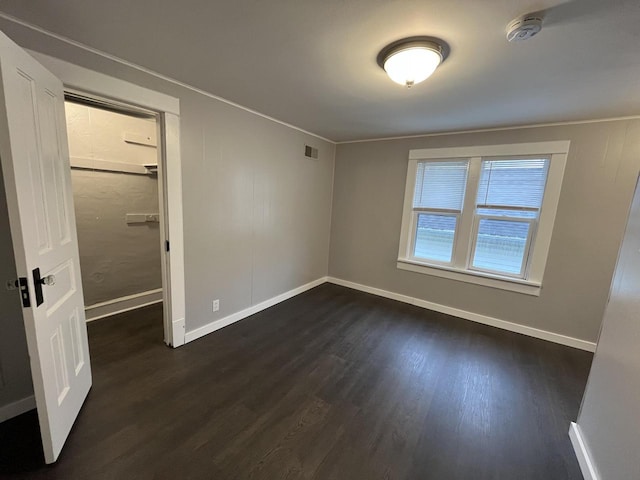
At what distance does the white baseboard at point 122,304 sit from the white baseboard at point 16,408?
1313mm

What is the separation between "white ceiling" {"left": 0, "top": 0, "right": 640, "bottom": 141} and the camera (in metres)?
1.25

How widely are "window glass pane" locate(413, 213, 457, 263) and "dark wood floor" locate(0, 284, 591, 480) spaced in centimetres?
110

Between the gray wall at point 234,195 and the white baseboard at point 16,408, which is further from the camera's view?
the gray wall at point 234,195

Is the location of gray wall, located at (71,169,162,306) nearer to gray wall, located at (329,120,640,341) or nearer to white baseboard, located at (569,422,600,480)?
gray wall, located at (329,120,640,341)

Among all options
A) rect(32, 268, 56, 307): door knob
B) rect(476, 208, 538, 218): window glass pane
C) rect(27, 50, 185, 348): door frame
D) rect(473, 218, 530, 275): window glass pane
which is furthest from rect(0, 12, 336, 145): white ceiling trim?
rect(473, 218, 530, 275): window glass pane

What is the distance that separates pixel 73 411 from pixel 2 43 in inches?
76.8

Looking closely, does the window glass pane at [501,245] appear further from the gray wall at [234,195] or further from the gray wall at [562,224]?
the gray wall at [234,195]

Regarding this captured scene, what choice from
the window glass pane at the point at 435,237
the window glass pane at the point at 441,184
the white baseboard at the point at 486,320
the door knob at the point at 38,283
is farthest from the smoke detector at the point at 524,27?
the white baseboard at the point at 486,320

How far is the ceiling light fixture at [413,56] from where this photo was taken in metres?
1.47

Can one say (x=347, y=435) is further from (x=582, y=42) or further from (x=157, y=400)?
(x=582, y=42)

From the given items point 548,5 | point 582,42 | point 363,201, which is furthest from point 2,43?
point 363,201

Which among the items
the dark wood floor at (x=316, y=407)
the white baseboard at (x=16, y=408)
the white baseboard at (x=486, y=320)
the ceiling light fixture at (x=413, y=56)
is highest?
the ceiling light fixture at (x=413, y=56)

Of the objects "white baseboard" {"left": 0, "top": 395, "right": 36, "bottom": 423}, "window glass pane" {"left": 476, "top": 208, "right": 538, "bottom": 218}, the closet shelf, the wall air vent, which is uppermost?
the wall air vent

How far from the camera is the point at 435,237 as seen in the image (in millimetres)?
3674
